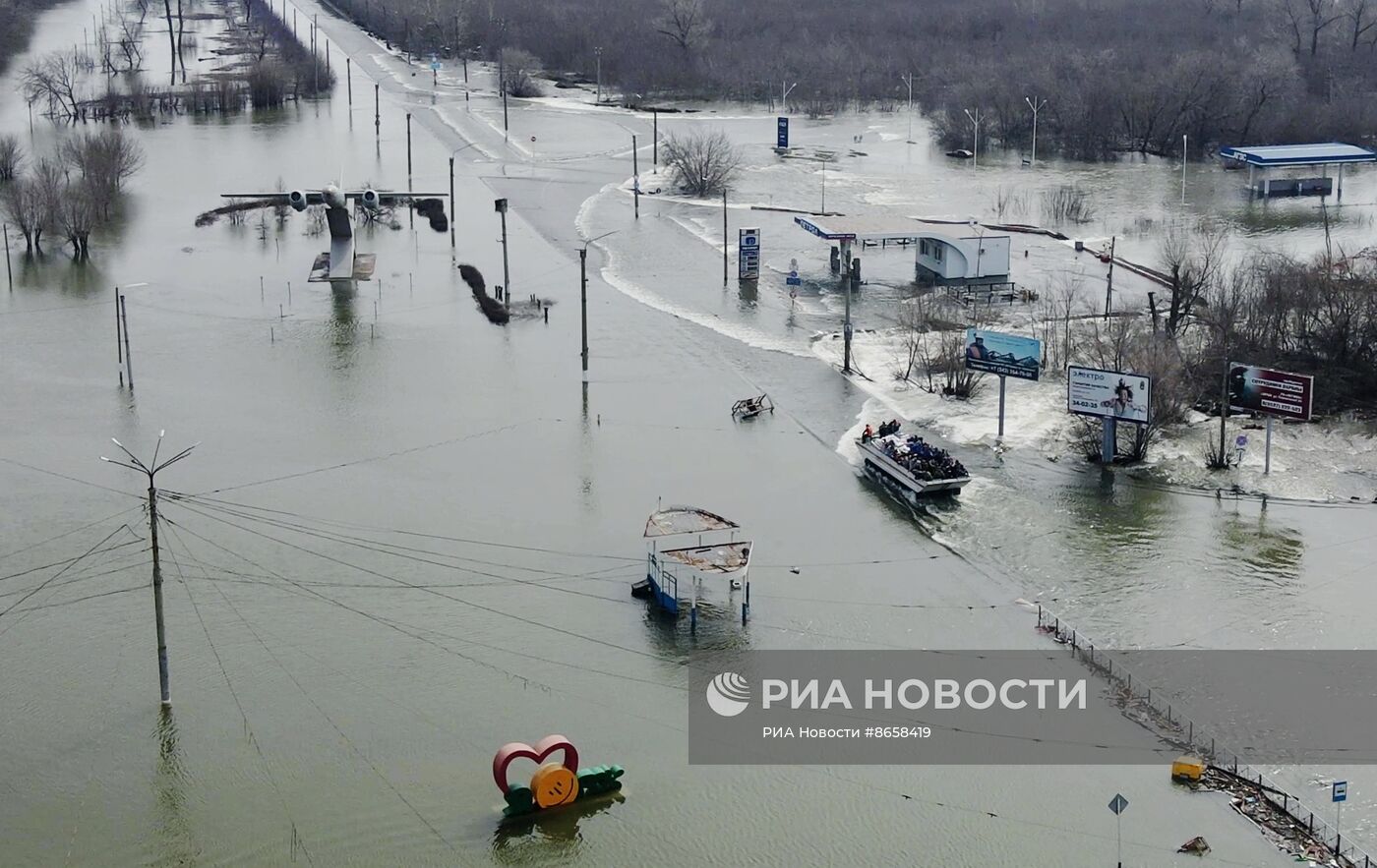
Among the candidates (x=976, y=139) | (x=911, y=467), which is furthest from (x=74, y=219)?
(x=976, y=139)

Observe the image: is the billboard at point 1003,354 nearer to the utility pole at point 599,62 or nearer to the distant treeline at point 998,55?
the distant treeline at point 998,55

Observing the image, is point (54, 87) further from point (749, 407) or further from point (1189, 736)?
point (1189, 736)

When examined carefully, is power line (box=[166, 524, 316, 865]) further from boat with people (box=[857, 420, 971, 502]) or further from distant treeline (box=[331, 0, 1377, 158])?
distant treeline (box=[331, 0, 1377, 158])

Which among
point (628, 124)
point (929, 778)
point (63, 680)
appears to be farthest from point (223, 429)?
point (628, 124)

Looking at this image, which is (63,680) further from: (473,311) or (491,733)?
(473,311)

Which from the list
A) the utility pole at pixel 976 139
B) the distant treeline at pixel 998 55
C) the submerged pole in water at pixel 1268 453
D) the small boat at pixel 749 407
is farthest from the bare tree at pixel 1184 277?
the distant treeline at pixel 998 55

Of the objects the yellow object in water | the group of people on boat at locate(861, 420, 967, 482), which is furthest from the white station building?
the yellow object in water
